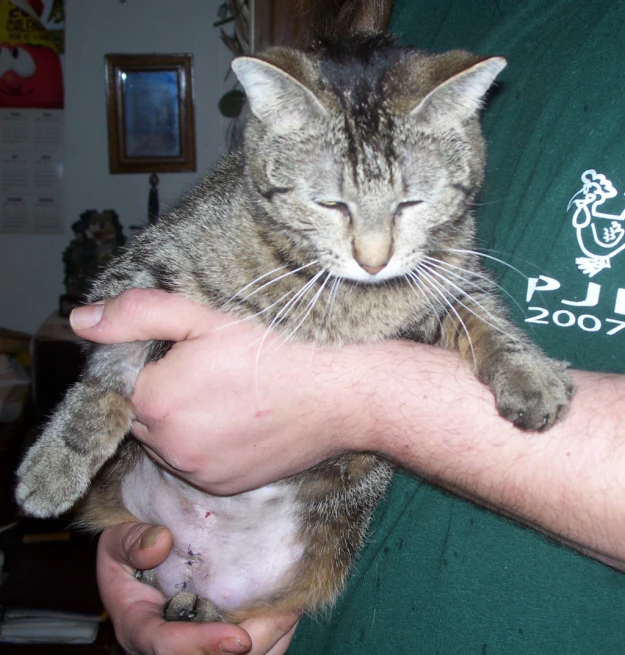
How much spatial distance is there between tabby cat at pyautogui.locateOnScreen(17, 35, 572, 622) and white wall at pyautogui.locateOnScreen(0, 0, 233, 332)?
9.79 ft

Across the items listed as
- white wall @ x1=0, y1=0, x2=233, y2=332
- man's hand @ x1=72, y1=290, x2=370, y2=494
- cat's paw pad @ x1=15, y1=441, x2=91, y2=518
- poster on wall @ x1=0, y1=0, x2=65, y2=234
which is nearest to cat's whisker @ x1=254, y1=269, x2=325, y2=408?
man's hand @ x1=72, y1=290, x2=370, y2=494

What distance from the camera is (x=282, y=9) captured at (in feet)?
4.81

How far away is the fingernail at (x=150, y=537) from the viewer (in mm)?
1016

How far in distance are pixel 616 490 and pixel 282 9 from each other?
1302mm

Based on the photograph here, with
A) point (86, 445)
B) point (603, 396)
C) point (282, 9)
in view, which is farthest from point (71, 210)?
point (603, 396)

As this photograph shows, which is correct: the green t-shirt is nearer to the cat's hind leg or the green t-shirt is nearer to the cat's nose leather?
the cat's nose leather

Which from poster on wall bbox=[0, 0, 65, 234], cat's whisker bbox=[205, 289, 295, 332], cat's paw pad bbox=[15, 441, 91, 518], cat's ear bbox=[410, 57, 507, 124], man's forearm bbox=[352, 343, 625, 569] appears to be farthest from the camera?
poster on wall bbox=[0, 0, 65, 234]

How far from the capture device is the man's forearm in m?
0.71

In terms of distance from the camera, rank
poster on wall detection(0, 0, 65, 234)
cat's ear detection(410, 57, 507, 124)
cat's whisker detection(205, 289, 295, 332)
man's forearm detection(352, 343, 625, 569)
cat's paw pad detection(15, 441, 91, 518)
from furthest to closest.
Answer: poster on wall detection(0, 0, 65, 234) < cat's paw pad detection(15, 441, 91, 518) < cat's whisker detection(205, 289, 295, 332) < cat's ear detection(410, 57, 507, 124) < man's forearm detection(352, 343, 625, 569)

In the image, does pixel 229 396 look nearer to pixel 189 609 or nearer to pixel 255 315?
pixel 255 315

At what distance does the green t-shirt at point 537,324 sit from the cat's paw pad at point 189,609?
0.63 feet

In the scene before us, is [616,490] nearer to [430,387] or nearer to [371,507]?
[430,387]

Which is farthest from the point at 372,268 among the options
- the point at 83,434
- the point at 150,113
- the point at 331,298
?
the point at 150,113

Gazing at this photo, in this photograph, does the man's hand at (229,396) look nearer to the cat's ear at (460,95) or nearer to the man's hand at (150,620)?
the man's hand at (150,620)
